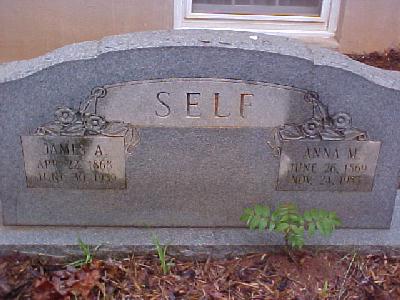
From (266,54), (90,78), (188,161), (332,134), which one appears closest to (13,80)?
(90,78)

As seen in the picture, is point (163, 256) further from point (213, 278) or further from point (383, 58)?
point (383, 58)

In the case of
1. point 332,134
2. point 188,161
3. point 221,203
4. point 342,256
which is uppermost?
point 332,134

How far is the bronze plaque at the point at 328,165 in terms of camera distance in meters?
3.25

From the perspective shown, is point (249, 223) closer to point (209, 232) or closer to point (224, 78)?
point (209, 232)

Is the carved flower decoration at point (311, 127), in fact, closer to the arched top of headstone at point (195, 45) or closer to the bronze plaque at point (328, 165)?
the bronze plaque at point (328, 165)

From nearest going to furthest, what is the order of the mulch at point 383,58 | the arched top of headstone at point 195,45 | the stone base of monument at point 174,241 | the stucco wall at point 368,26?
the arched top of headstone at point 195,45 → the stone base of monument at point 174,241 → the mulch at point 383,58 → the stucco wall at point 368,26

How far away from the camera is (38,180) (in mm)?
3299

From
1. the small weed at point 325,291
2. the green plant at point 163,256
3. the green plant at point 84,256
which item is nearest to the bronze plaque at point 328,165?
the small weed at point 325,291

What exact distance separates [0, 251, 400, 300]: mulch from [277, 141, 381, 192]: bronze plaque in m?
0.38

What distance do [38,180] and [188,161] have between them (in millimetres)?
830

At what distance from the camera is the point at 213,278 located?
3.20 m

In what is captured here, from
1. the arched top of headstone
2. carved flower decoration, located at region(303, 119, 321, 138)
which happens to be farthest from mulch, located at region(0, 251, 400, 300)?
the arched top of headstone

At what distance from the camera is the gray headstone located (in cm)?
305

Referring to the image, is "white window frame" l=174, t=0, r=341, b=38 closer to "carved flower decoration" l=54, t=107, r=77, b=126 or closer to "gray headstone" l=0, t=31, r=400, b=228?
"gray headstone" l=0, t=31, r=400, b=228
